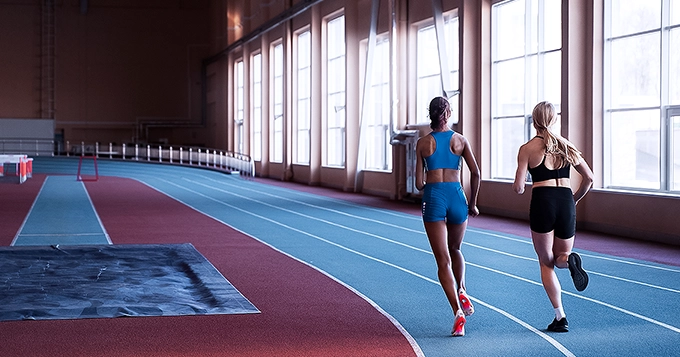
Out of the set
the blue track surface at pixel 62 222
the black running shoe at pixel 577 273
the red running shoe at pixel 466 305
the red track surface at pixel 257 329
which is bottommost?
the red track surface at pixel 257 329

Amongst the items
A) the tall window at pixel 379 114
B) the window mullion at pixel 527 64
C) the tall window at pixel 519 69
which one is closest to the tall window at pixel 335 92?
the tall window at pixel 379 114

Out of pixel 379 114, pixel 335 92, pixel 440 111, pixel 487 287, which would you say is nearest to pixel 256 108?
pixel 335 92

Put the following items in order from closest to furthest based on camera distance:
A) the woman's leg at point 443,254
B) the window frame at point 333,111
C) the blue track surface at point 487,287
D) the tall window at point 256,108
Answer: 1. the blue track surface at point 487,287
2. the woman's leg at point 443,254
3. the window frame at point 333,111
4. the tall window at point 256,108

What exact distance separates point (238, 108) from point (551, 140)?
34966 mm

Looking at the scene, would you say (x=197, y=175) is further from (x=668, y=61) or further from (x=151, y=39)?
(x=668, y=61)

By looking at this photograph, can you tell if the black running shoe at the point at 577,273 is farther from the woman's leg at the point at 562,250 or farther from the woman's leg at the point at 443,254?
the woman's leg at the point at 443,254

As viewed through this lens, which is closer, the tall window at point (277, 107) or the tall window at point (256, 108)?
the tall window at point (277, 107)

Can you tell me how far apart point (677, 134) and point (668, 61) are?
1.15 m

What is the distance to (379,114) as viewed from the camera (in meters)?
24.8

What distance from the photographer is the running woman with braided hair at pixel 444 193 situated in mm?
6402

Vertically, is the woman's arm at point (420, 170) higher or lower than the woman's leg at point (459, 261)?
higher

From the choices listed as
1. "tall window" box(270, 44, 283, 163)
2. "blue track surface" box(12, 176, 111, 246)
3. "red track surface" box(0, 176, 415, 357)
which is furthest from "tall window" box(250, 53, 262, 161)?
"red track surface" box(0, 176, 415, 357)

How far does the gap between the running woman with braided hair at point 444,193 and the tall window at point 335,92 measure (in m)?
20.6

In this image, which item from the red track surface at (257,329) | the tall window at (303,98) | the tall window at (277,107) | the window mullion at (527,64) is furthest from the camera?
the tall window at (277,107)
